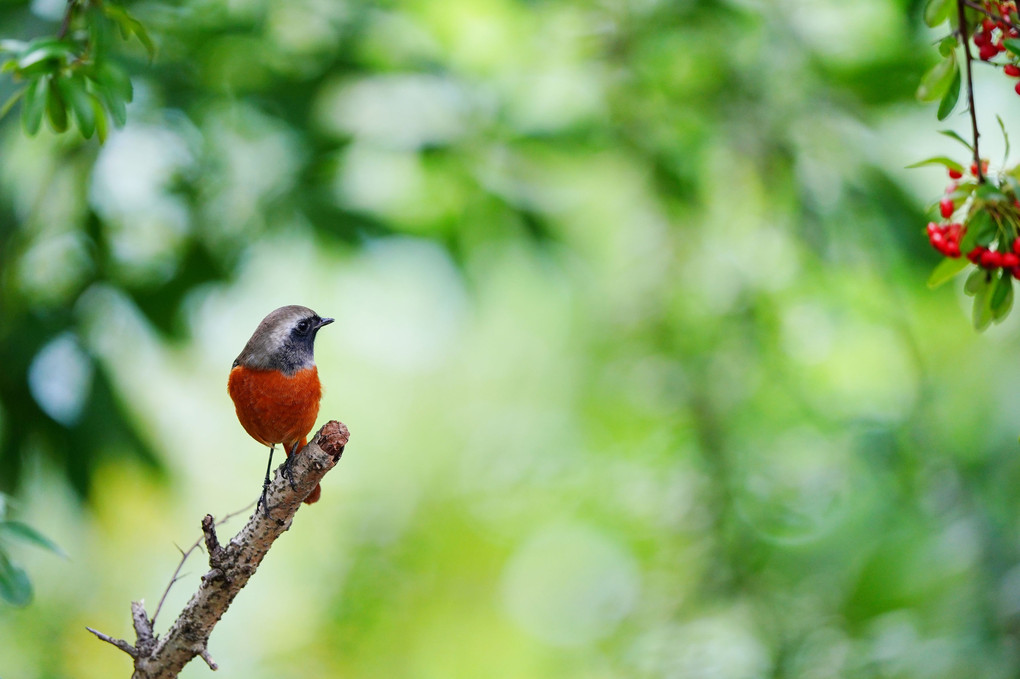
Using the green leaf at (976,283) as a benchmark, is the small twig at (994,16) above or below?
above

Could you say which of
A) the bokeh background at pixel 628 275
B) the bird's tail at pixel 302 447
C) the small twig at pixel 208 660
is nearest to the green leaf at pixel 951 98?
the bird's tail at pixel 302 447

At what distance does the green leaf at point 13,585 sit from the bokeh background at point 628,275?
0.86 meters

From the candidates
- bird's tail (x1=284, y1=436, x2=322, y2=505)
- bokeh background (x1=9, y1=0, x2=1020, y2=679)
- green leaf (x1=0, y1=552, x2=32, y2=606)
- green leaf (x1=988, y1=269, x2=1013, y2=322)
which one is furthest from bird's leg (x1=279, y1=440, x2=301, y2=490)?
bokeh background (x1=9, y1=0, x2=1020, y2=679)

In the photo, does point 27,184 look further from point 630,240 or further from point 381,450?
point 381,450

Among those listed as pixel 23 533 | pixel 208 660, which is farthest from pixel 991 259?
pixel 23 533

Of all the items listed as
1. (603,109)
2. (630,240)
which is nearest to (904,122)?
(603,109)

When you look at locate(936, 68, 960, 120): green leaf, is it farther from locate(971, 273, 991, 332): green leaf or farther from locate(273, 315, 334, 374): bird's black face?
locate(273, 315, 334, 374): bird's black face

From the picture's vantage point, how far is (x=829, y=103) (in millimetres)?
4488

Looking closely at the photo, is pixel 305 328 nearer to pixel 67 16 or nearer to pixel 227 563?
pixel 227 563

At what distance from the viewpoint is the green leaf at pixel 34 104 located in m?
1.82

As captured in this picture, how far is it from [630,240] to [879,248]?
89.6 inches

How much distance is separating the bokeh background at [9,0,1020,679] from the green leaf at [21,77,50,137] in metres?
1.48

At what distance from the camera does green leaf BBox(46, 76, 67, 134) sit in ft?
6.07

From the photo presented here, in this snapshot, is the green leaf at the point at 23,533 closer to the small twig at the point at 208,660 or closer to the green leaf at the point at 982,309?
the small twig at the point at 208,660
